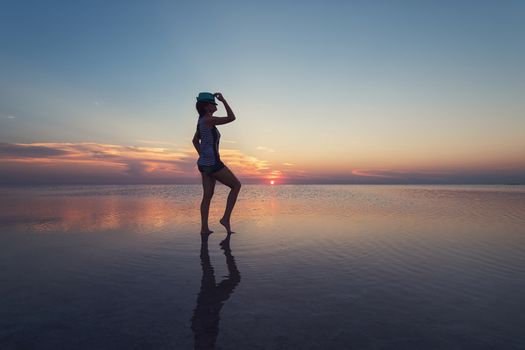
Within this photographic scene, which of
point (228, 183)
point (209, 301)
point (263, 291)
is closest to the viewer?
point (209, 301)

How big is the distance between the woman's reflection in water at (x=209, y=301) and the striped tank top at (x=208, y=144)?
2.86 m

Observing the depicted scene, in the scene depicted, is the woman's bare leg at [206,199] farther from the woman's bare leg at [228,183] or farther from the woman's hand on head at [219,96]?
the woman's hand on head at [219,96]

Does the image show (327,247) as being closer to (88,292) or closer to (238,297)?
(238,297)

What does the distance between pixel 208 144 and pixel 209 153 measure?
21 centimetres

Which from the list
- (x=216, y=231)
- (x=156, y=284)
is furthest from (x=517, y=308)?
(x=216, y=231)

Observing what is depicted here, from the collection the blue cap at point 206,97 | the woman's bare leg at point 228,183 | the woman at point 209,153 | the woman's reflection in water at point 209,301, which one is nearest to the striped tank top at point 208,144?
the woman at point 209,153

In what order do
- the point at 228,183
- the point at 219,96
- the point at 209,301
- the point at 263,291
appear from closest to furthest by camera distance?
the point at 209,301
the point at 263,291
the point at 219,96
the point at 228,183

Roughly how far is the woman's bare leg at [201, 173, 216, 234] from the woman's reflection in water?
2107 mm

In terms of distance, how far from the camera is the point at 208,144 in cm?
691

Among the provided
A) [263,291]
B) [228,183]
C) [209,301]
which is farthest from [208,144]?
[209,301]

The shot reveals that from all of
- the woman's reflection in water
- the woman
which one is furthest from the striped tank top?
the woman's reflection in water

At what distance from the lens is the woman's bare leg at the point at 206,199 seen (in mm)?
6741

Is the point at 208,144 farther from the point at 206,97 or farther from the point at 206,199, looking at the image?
the point at 206,199

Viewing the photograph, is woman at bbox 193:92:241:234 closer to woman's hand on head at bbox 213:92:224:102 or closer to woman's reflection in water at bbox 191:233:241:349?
woman's hand on head at bbox 213:92:224:102
